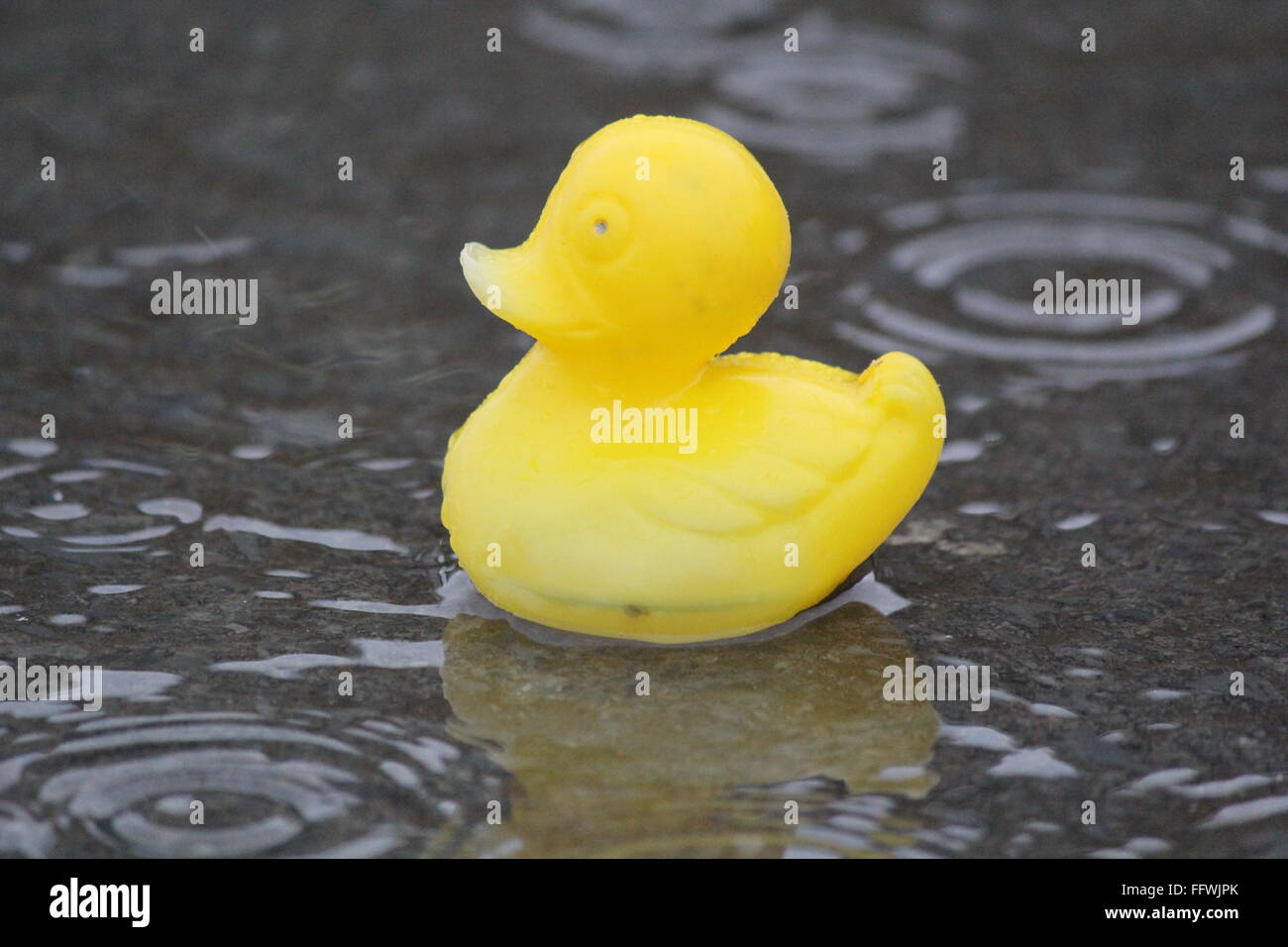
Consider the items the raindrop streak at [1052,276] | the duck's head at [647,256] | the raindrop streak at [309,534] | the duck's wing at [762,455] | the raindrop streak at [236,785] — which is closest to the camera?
the raindrop streak at [236,785]

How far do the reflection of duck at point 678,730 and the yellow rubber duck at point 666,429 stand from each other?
107 millimetres

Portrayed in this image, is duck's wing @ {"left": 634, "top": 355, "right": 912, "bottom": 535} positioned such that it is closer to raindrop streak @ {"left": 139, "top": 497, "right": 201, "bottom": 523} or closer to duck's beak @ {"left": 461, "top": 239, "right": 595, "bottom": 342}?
duck's beak @ {"left": 461, "top": 239, "right": 595, "bottom": 342}

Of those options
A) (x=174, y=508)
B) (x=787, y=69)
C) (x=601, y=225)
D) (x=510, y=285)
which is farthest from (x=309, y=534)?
(x=787, y=69)

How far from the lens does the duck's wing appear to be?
3703mm

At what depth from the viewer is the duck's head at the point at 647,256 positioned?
3576 millimetres

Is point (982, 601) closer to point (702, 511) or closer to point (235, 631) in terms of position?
point (702, 511)

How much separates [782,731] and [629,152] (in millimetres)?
1299

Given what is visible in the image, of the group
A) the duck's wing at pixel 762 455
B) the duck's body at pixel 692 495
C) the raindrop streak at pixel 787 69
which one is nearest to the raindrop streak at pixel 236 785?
the duck's body at pixel 692 495

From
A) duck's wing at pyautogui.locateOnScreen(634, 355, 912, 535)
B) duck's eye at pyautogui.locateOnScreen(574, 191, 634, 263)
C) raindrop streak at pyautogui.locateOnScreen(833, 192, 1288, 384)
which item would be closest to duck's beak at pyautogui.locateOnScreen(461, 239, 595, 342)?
duck's eye at pyautogui.locateOnScreen(574, 191, 634, 263)

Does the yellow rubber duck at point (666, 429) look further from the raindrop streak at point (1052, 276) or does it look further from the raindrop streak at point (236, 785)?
the raindrop streak at point (1052, 276)

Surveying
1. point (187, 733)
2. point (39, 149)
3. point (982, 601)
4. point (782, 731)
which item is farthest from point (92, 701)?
point (39, 149)

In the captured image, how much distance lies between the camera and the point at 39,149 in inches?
262

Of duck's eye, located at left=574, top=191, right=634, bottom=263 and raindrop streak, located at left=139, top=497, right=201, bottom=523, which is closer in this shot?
duck's eye, located at left=574, top=191, right=634, bottom=263

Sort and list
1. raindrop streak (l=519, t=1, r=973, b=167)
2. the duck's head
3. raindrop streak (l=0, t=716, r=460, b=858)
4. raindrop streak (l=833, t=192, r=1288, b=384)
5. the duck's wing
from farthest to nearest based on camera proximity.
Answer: raindrop streak (l=519, t=1, r=973, b=167) → raindrop streak (l=833, t=192, r=1288, b=384) → the duck's wing → the duck's head → raindrop streak (l=0, t=716, r=460, b=858)
